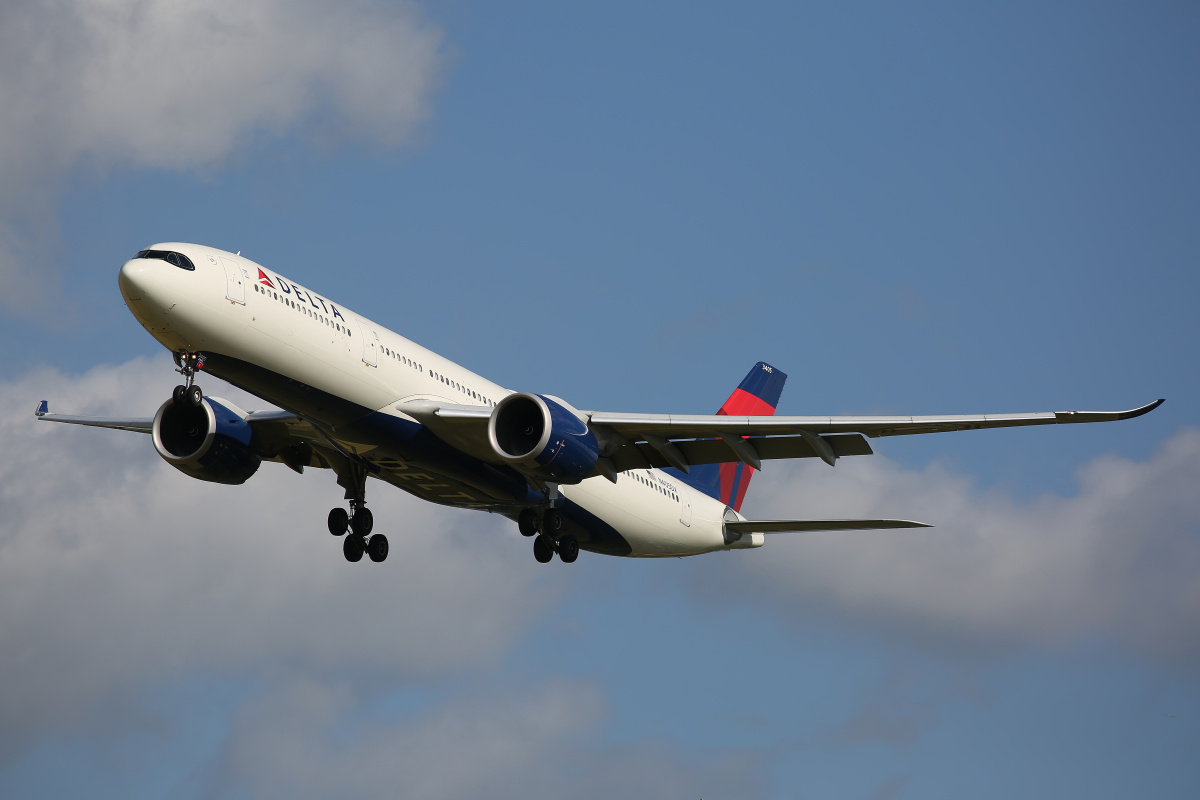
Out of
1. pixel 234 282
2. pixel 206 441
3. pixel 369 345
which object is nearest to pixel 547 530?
pixel 369 345

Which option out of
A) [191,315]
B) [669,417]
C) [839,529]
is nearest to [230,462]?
[191,315]

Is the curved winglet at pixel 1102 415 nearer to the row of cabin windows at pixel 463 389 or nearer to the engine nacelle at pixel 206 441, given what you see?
the row of cabin windows at pixel 463 389

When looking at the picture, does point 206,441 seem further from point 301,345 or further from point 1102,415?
point 1102,415

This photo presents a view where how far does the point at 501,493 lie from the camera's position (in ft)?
100.0

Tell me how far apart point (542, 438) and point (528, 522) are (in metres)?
4.70

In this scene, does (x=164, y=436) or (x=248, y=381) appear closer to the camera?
(x=248, y=381)

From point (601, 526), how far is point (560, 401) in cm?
566

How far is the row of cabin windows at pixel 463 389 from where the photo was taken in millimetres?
28869

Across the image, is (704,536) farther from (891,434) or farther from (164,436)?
(164,436)

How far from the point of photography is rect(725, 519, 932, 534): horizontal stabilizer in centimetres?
2958

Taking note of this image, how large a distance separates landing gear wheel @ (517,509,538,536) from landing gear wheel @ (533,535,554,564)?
622mm

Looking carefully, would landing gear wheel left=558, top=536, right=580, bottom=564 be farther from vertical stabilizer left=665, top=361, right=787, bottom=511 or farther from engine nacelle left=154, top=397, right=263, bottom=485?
engine nacelle left=154, top=397, right=263, bottom=485

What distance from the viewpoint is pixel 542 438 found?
88.8 ft

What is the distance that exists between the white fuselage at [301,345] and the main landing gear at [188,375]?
304mm
